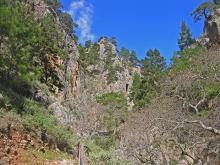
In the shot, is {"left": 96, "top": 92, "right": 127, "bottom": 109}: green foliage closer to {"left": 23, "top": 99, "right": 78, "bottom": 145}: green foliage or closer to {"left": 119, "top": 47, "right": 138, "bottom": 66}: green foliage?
{"left": 23, "top": 99, "right": 78, "bottom": 145}: green foliage

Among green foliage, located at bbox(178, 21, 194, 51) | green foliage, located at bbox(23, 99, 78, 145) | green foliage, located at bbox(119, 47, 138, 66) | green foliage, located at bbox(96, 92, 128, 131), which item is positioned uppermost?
green foliage, located at bbox(119, 47, 138, 66)

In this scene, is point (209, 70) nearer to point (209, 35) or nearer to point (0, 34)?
point (0, 34)

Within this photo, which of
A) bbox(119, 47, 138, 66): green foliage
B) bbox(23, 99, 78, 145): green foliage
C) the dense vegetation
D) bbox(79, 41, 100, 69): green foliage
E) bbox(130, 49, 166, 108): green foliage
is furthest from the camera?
bbox(119, 47, 138, 66): green foliage

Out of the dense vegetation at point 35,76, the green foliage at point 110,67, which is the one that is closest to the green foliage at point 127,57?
the green foliage at point 110,67

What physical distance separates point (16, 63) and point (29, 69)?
125 centimetres

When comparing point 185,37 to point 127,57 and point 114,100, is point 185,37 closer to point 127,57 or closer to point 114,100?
point 114,100

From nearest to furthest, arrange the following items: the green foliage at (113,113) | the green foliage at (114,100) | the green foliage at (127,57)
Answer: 1. the green foliage at (113,113)
2. the green foliage at (114,100)
3. the green foliage at (127,57)

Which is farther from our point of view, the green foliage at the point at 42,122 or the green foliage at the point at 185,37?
the green foliage at the point at 185,37

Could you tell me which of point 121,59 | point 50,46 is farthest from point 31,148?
point 121,59

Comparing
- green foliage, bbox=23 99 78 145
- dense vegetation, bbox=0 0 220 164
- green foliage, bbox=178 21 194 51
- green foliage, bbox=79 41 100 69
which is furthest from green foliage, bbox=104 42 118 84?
green foliage, bbox=23 99 78 145

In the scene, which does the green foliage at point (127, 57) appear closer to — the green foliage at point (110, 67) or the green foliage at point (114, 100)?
the green foliage at point (110, 67)

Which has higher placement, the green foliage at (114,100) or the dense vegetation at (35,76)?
the green foliage at (114,100)

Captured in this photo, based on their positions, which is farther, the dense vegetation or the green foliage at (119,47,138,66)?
the green foliage at (119,47,138,66)

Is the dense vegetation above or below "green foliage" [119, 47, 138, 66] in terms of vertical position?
below
